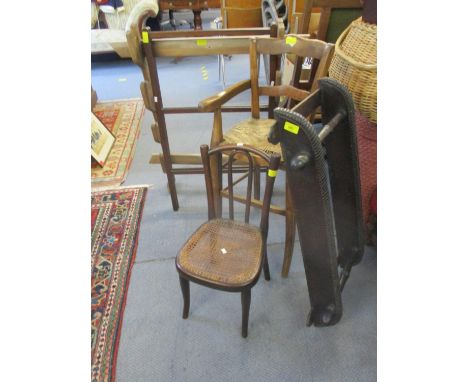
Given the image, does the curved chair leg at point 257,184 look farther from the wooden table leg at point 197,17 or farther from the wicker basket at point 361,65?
the wooden table leg at point 197,17

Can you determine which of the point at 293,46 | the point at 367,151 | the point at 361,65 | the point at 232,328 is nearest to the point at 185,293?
the point at 232,328

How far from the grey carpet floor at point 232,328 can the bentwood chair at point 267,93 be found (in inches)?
8.3

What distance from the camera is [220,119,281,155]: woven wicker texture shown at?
1567 mm

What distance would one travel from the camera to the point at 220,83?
12.6ft

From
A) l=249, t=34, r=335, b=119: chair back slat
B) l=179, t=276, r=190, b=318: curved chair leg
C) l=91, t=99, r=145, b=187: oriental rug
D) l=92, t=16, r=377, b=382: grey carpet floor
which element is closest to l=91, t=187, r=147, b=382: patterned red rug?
l=92, t=16, r=377, b=382: grey carpet floor

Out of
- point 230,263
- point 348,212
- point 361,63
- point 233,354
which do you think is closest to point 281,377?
point 233,354

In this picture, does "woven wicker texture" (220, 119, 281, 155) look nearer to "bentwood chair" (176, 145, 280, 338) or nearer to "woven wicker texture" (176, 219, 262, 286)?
"bentwood chair" (176, 145, 280, 338)

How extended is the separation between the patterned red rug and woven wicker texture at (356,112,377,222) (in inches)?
49.2

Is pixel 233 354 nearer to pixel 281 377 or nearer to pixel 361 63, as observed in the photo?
pixel 281 377

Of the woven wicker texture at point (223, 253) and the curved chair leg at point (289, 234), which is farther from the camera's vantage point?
the curved chair leg at point (289, 234)

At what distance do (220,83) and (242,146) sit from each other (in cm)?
281

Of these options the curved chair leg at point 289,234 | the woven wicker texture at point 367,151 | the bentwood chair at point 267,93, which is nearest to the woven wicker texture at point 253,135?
the bentwood chair at point 267,93

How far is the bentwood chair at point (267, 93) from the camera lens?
1.47 meters

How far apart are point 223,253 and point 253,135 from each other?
66cm
